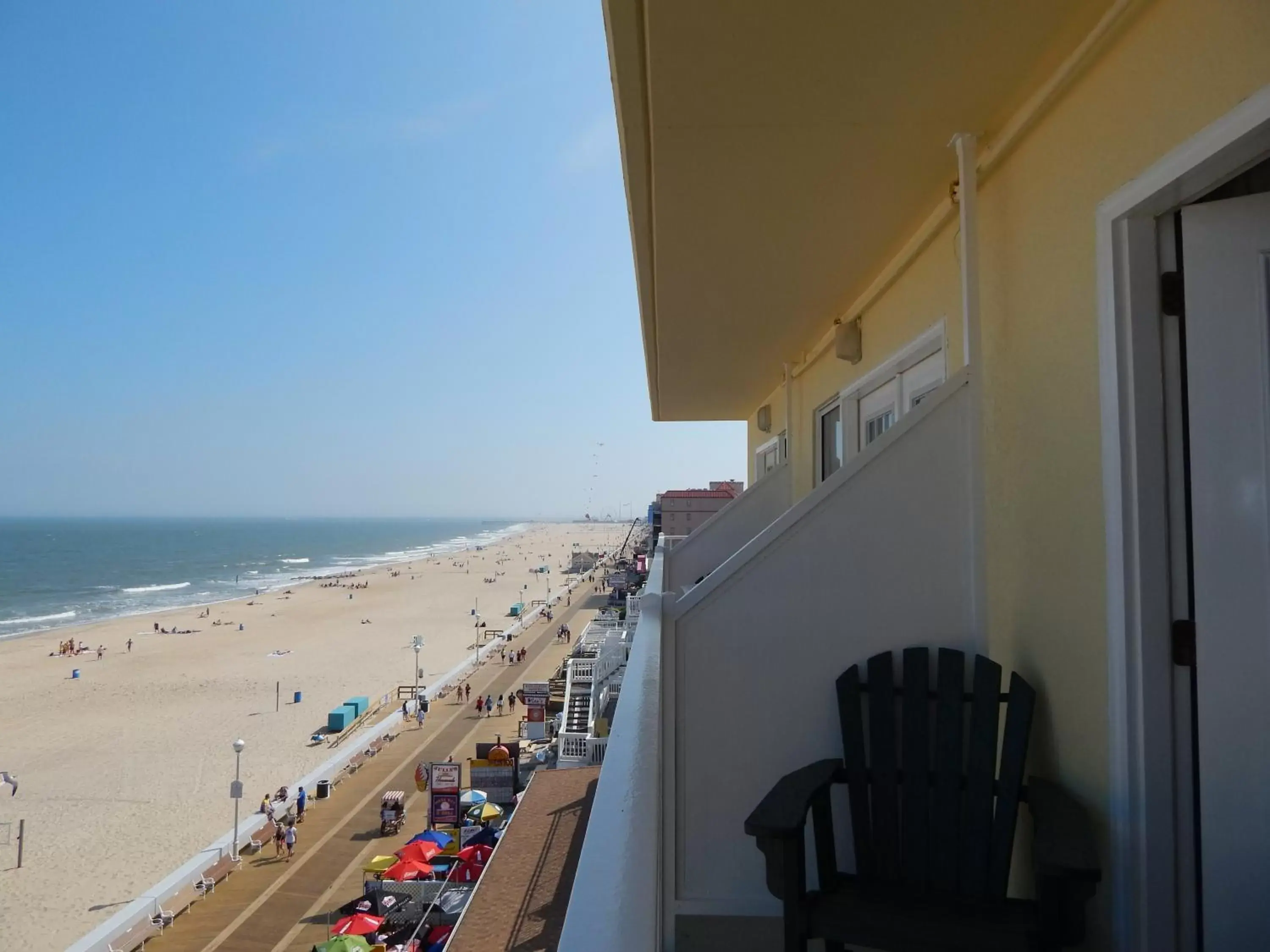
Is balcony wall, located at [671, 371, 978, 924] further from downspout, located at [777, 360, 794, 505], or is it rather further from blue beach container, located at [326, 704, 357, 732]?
blue beach container, located at [326, 704, 357, 732]

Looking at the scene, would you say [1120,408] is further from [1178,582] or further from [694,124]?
[694,124]

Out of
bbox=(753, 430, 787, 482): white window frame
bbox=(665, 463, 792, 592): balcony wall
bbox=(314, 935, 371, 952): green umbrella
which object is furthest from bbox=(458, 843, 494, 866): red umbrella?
bbox=(753, 430, 787, 482): white window frame

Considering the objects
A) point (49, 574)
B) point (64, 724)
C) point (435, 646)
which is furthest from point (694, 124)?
point (49, 574)

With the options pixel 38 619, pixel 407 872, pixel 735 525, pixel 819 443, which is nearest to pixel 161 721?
pixel 407 872

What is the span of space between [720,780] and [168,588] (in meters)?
62.1

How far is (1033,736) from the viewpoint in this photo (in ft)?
7.07

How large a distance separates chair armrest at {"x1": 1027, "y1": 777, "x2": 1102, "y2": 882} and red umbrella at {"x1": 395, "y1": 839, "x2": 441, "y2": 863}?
36.5ft

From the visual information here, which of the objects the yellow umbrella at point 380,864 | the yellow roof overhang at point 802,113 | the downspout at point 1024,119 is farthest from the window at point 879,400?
the yellow umbrella at point 380,864

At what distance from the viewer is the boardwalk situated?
32.3ft

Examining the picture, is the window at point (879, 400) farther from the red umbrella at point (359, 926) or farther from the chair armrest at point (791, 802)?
the red umbrella at point (359, 926)

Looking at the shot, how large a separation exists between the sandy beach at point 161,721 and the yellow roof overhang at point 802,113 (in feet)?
43.0

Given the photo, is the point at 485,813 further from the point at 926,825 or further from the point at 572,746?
the point at 926,825

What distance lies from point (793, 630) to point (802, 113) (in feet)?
5.32

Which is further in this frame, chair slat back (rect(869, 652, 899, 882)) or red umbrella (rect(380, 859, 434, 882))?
red umbrella (rect(380, 859, 434, 882))
